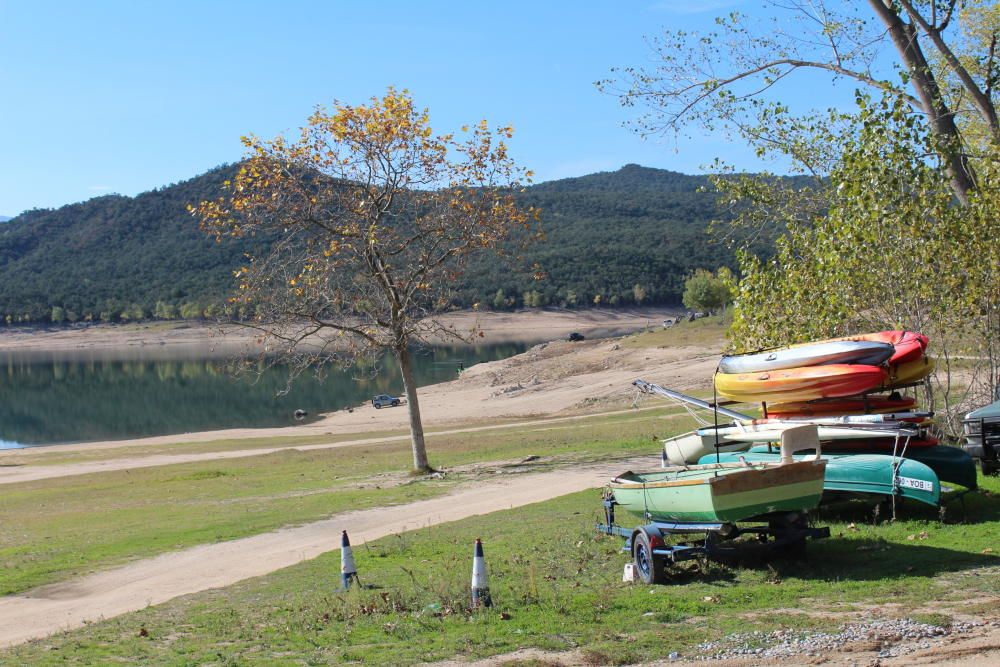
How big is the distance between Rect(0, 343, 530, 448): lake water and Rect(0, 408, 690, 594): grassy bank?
24.7ft

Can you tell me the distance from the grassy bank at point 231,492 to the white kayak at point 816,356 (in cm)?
803

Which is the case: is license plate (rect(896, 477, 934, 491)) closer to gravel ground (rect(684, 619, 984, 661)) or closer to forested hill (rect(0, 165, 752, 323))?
gravel ground (rect(684, 619, 984, 661))

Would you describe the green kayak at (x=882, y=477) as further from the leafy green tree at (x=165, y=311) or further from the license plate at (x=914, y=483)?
the leafy green tree at (x=165, y=311)

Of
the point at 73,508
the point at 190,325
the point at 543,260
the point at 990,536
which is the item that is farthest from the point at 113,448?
the point at 543,260

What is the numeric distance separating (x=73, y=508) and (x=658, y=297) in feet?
365

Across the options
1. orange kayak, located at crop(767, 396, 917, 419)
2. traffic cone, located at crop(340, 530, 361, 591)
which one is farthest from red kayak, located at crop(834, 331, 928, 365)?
traffic cone, located at crop(340, 530, 361, 591)

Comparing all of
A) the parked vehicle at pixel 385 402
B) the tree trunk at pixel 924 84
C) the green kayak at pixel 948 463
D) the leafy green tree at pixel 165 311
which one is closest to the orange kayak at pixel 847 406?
the green kayak at pixel 948 463

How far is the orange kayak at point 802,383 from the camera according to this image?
12.6 meters

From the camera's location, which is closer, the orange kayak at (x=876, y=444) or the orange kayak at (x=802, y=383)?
the orange kayak at (x=876, y=444)

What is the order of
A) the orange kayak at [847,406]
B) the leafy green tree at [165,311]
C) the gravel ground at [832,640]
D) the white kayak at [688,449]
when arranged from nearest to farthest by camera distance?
the gravel ground at [832,640], the orange kayak at [847,406], the white kayak at [688,449], the leafy green tree at [165,311]

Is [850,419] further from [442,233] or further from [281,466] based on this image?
[281,466]

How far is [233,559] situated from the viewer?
14.8 meters

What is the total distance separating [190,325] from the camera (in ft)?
415

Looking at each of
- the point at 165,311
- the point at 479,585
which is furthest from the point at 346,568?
the point at 165,311
